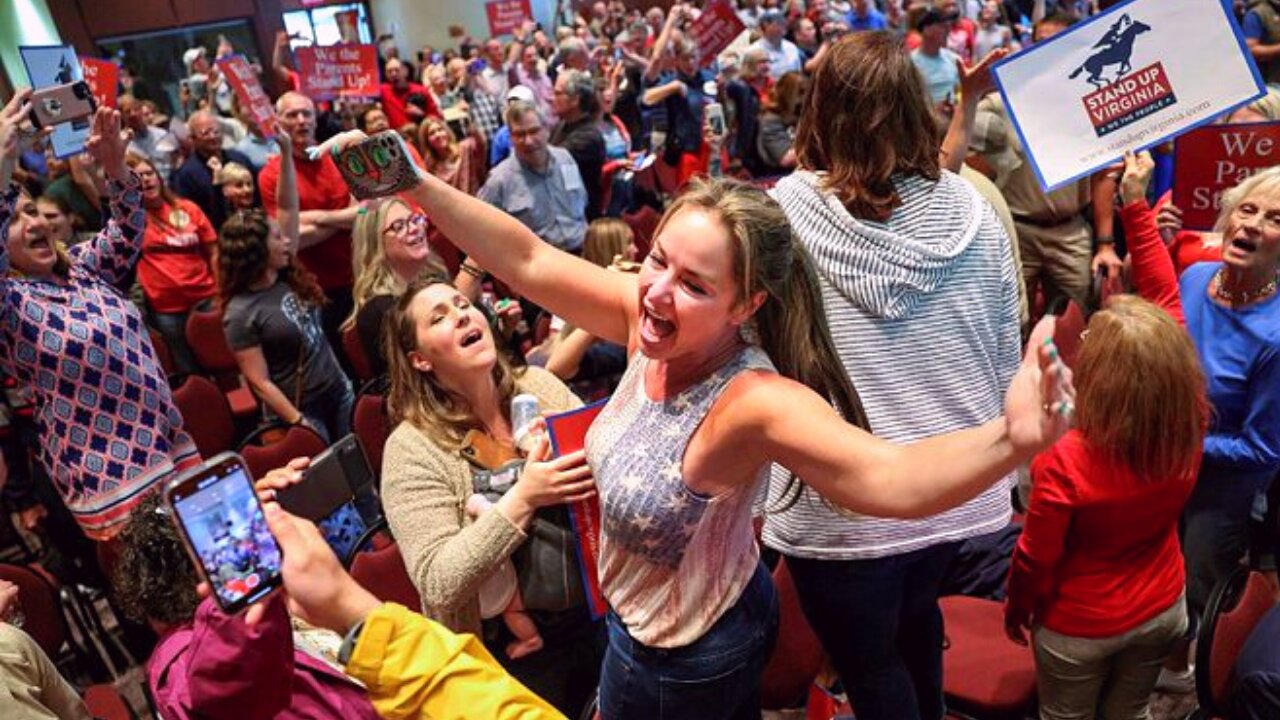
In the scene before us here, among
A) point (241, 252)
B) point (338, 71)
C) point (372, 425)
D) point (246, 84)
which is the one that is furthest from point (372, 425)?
point (338, 71)

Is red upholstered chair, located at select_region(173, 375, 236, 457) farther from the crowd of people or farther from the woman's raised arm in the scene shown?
the woman's raised arm

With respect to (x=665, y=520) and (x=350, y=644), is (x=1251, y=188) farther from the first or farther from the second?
(x=350, y=644)

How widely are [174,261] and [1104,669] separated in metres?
4.45

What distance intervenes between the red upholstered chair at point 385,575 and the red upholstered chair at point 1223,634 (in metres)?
1.82

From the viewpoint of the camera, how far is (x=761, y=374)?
4.32 feet

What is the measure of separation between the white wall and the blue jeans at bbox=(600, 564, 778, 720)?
1620 centimetres

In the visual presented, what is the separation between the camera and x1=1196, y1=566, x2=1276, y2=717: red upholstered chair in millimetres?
1928

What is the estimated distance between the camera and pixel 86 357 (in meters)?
2.68

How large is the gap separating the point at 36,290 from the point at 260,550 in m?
1.92

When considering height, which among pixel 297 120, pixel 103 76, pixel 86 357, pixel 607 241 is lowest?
pixel 607 241

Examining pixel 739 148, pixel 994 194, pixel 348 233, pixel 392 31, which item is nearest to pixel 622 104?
pixel 739 148

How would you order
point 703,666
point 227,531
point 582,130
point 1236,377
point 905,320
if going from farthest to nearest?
point 582,130 → point 1236,377 → point 905,320 → point 703,666 → point 227,531

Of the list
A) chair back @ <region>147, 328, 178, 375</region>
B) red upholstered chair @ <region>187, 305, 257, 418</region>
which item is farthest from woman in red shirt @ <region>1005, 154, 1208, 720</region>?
chair back @ <region>147, 328, 178, 375</region>

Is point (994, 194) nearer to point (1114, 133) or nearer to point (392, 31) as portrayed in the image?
point (1114, 133)
